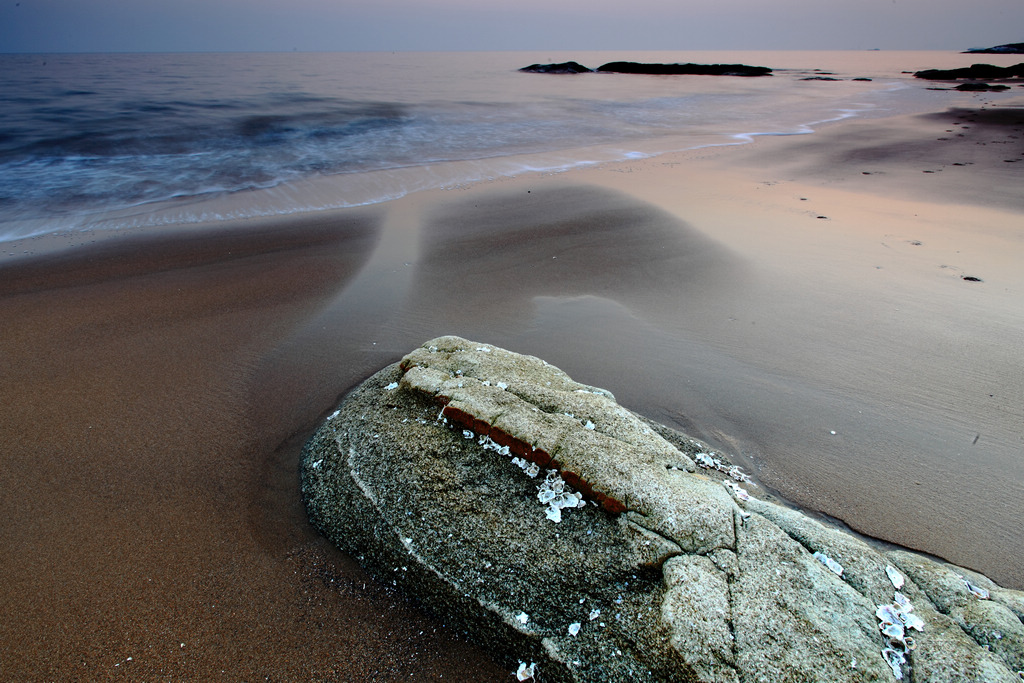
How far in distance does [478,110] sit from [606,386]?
20.1 metres

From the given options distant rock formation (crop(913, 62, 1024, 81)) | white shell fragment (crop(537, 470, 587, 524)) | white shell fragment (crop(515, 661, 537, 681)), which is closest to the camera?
white shell fragment (crop(515, 661, 537, 681))

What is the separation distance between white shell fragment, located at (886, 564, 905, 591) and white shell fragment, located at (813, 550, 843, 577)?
0.64 feet

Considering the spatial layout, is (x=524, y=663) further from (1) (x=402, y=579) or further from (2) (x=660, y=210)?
(2) (x=660, y=210)

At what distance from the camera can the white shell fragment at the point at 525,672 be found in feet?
6.59

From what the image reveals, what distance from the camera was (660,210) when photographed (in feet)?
26.2

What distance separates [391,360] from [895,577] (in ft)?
11.3

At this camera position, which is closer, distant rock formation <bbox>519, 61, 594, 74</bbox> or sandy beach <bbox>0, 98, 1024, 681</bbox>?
sandy beach <bbox>0, 98, 1024, 681</bbox>

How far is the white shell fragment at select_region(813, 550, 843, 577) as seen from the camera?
2.03 meters

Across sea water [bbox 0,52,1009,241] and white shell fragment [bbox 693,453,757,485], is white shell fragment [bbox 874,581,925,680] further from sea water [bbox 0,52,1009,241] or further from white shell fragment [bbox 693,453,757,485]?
sea water [bbox 0,52,1009,241]

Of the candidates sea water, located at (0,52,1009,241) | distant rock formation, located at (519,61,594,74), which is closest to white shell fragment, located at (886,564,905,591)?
sea water, located at (0,52,1009,241)

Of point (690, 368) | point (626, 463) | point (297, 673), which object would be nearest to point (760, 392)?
point (690, 368)

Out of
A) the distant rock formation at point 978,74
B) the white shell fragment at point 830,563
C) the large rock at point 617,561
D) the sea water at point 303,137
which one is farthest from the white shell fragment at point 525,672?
the distant rock formation at point 978,74

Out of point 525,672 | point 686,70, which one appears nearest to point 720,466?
point 525,672

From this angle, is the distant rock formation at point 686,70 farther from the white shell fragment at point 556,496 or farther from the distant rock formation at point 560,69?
the white shell fragment at point 556,496
